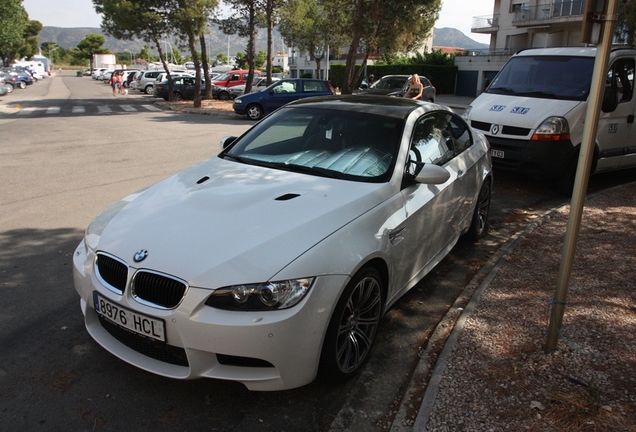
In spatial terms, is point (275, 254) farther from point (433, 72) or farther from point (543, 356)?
point (433, 72)

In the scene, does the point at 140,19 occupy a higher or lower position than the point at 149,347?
higher

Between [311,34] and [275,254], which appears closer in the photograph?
[275,254]

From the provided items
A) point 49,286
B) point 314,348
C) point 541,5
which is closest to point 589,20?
point 314,348

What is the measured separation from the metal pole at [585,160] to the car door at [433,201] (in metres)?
1.02

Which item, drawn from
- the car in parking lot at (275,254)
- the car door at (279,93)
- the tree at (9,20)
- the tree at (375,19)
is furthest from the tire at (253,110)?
the tree at (9,20)

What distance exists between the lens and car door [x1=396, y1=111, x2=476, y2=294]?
12.5ft

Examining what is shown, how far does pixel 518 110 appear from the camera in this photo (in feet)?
25.3

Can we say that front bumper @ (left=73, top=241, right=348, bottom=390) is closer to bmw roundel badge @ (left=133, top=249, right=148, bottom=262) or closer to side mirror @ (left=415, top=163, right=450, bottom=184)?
bmw roundel badge @ (left=133, top=249, right=148, bottom=262)

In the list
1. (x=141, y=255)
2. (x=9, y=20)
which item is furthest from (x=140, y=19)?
(x=9, y=20)

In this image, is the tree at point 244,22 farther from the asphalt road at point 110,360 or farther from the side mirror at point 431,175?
the side mirror at point 431,175

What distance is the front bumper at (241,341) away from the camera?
2666 mm

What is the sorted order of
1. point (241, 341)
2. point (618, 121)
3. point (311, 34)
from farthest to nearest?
1. point (311, 34)
2. point (618, 121)
3. point (241, 341)

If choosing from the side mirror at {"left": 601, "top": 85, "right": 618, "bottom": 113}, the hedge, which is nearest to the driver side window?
the side mirror at {"left": 601, "top": 85, "right": 618, "bottom": 113}

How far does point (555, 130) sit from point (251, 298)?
20.0 ft
